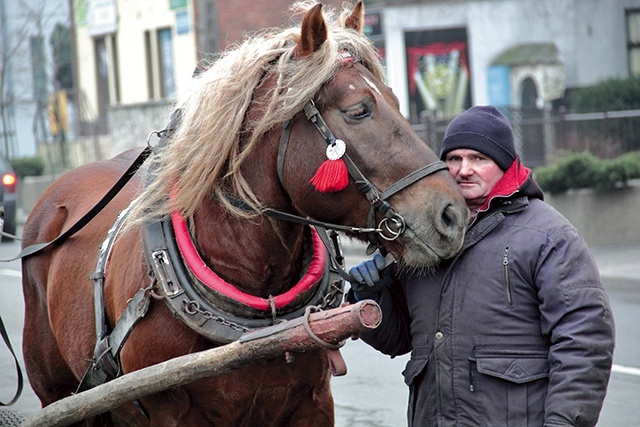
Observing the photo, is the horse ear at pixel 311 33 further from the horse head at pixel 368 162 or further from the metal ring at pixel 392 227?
the metal ring at pixel 392 227

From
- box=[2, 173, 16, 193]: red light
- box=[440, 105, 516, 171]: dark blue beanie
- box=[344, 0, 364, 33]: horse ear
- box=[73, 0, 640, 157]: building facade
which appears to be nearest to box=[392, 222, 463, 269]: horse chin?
box=[440, 105, 516, 171]: dark blue beanie

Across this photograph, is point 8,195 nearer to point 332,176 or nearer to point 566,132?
point 566,132

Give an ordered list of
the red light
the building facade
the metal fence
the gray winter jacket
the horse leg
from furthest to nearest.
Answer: the building facade
the red light
the metal fence
the horse leg
the gray winter jacket

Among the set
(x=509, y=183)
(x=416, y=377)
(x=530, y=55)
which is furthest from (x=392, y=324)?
(x=530, y=55)

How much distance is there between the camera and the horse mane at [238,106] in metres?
3.33

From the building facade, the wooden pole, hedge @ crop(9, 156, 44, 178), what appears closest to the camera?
the wooden pole

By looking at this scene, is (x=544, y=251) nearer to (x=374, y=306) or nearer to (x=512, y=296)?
(x=512, y=296)

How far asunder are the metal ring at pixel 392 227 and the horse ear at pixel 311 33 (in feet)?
2.00

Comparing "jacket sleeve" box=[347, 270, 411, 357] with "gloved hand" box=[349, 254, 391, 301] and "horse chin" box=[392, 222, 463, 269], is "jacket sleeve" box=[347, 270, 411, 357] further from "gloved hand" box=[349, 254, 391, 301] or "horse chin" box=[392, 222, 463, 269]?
"horse chin" box=[392, 222, 463, 269]

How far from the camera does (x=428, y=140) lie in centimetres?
1498

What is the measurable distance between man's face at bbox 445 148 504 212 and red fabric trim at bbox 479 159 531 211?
0.02 m

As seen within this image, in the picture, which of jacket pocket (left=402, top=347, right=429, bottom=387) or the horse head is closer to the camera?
the horse head

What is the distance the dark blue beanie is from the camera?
3307 millimetres

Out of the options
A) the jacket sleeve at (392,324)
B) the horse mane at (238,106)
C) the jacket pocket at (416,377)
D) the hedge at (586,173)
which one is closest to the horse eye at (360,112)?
the horse mane at (238,106)
